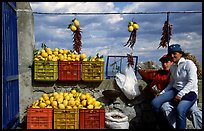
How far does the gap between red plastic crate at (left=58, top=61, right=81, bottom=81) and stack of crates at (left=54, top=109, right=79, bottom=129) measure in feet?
2.64

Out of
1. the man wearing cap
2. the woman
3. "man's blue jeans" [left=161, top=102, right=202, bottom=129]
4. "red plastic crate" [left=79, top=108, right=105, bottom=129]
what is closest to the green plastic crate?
"red plastic crate" [left=79, top=108, right=105, bottom=129]

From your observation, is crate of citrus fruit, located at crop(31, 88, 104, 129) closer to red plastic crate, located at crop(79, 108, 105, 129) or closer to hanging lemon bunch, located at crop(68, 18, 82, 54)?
red plastic crate, located at crop(79, 108, 105, 129)

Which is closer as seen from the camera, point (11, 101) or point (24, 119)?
point (11, 101)

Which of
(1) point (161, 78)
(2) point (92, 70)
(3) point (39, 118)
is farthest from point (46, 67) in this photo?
(1) point (161, 78)

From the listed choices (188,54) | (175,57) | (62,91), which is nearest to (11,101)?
(62,91)

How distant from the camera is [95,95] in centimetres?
679

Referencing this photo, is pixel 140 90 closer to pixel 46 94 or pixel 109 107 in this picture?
pixel 109 107

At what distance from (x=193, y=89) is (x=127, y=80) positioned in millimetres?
1494

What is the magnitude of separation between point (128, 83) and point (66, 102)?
1.32 meters

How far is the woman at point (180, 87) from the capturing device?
18.1 ft

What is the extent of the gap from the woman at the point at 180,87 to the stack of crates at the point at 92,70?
3.98 ft

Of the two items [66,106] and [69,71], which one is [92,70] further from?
[66,106]

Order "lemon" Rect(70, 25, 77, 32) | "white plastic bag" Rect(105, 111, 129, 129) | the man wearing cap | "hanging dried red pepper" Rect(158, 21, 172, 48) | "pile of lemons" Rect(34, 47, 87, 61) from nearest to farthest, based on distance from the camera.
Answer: "white plastic bag" Rect(105, 111, 129, 129)
the man wearing cap
"pile of lemons" Rect(34, 47, 87, 61)
"lemon" Rect(70, 25, 77, 32)
"hanging dried red pepper" Rect(158, 21, 172, 48)

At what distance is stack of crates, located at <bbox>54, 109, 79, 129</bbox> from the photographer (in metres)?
5.97
